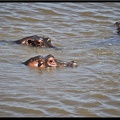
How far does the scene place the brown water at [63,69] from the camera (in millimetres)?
5975

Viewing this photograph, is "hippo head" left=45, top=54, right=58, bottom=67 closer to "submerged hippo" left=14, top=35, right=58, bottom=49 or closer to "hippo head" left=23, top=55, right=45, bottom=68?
"hippo head" left=23, top=55, right=45, bottom=68

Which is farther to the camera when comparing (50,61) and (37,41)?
(37,41)

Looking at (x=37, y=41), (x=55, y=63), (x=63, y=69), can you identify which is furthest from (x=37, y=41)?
(x=63, y=69)

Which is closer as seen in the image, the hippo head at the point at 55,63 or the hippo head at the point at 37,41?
the hippo head at the point at 55,63

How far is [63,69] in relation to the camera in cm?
775

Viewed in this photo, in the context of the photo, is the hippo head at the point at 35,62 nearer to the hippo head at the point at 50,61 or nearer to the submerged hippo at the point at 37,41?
the hippo head at the point at 50,61

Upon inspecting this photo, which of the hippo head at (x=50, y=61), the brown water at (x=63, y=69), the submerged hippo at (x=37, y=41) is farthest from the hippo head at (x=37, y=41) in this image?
the hippo head at (x=50, y=61)

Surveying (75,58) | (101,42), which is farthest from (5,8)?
(75,58)

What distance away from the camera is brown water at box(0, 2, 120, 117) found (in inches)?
235

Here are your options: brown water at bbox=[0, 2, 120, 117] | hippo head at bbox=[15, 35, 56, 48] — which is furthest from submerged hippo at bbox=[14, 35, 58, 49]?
brown water at bbox=[0, 2, 120, 117]

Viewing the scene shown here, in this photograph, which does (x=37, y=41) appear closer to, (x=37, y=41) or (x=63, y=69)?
(x=37, y=41)

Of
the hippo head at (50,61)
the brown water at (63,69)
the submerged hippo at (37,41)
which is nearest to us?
the brown water at (63,69)

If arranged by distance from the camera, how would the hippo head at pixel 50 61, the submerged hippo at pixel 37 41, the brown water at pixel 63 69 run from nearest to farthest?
the brown water at pixel 63 69
the hippo head at pixel 50 61
the submerged hippo at pixel 37 41

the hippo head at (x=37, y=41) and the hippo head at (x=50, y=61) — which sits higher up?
the hippo head at (x=37, y=41)
